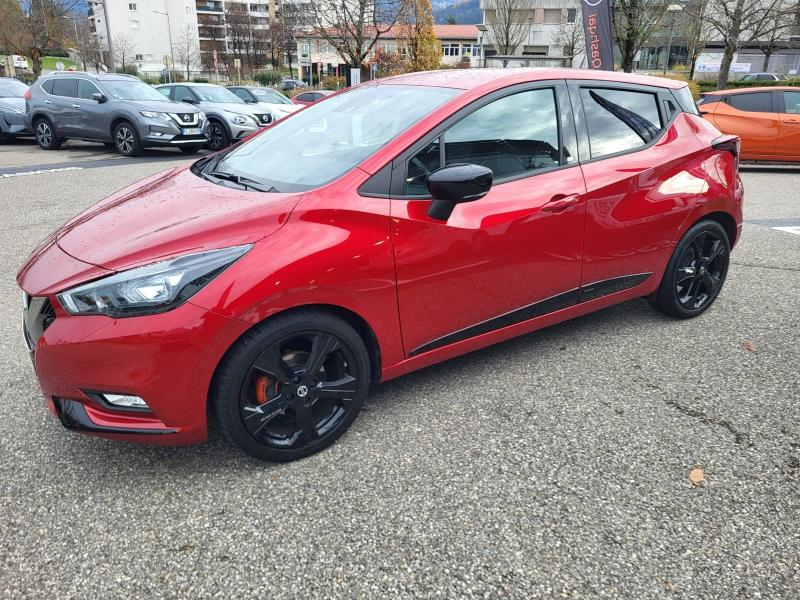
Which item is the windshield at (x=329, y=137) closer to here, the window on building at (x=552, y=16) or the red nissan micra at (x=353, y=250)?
the red nissan micra at (x=353, y=250)

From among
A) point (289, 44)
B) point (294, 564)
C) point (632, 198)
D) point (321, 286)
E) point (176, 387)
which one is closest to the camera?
point (294, 564)

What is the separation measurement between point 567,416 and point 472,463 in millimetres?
626

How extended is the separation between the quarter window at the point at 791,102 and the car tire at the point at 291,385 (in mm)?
11287

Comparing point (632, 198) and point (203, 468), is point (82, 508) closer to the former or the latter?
point (203, 468)

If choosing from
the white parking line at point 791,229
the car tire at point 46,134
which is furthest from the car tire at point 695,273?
the car tire at point 46,134

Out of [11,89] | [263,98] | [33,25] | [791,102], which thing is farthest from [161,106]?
[33,25]

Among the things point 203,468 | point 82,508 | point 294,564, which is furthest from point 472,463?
point 82,508

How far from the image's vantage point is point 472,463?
98.7 inches

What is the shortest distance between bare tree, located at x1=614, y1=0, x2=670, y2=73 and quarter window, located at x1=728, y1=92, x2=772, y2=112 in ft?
48.5

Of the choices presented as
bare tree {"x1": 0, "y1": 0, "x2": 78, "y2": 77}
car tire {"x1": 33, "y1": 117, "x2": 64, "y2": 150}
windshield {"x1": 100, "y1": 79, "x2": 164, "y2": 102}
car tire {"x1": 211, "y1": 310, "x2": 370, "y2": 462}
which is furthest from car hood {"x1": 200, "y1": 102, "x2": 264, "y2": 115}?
bare tree {"x1": 0, "y1": 0, "x2": 78, "y2": 77}

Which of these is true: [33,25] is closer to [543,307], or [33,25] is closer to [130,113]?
[130,113]

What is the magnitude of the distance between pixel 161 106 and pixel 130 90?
3.26 feet

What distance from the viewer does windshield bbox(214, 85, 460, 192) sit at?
270cm

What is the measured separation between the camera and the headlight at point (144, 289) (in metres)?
2.12
